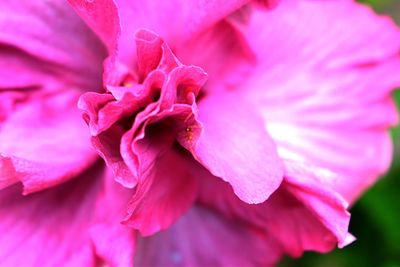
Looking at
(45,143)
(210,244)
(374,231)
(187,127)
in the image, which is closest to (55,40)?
(45,143)

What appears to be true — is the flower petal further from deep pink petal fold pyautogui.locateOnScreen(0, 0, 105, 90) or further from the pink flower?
deep pink petal fold pyautogui.locateOnScreen(0, 0, 105, 90)

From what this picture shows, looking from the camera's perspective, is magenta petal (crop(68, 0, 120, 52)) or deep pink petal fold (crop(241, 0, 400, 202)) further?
deep pink petal fold (crop(241, 0, 400, 202))

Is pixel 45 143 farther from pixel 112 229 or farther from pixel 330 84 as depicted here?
pixel 330 84

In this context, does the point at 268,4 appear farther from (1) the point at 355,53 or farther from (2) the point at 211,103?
(1) the point at 355,53

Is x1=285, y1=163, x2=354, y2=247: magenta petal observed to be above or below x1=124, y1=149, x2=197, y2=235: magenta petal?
below

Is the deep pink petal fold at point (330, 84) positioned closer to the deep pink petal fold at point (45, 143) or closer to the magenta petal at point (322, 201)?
the magenta petal at point (322, 201)

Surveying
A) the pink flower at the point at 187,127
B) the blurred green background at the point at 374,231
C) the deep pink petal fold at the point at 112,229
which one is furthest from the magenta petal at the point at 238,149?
the blurred green background at the point at 374,231

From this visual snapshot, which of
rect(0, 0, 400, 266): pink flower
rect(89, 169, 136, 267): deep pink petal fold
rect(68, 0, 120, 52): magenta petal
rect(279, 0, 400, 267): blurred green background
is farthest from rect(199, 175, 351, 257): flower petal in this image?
rect(279, 0, 400, 267): blurred green background
